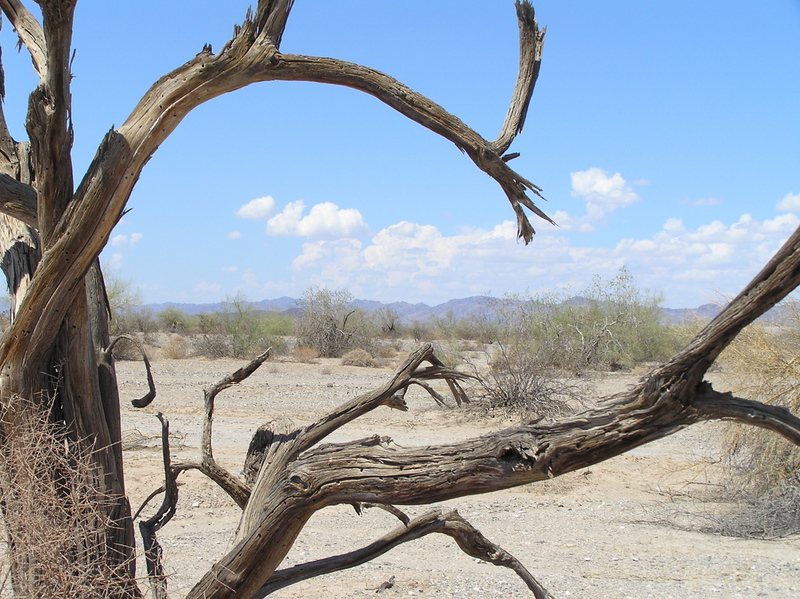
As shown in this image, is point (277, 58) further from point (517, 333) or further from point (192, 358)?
point (192, 358)

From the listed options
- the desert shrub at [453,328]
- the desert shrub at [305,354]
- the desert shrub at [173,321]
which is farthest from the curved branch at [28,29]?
the desert shrub at [173,321]

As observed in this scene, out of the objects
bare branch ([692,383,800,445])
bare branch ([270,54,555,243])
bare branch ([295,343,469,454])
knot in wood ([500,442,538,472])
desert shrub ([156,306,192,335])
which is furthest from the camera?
desert shrub ([156,306,192,335])

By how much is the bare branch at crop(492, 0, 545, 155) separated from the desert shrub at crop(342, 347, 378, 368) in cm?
2473

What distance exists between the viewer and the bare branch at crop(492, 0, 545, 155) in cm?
322

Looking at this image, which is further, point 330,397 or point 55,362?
point 330,397

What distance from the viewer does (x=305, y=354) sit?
29.5m

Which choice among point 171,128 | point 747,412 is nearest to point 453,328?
point 171,128

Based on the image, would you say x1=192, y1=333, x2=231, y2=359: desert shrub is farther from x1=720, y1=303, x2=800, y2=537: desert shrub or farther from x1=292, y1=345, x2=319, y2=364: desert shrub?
x1=720, y1=303, x2=800, y2=537: desert shrub

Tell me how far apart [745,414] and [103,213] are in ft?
9.06

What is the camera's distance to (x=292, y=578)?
3.71m

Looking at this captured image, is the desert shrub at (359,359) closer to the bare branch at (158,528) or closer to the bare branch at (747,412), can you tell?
the bare branch at (158,528)

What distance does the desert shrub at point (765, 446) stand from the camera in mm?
8273

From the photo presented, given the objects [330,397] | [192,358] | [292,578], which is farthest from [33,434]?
[192,358]

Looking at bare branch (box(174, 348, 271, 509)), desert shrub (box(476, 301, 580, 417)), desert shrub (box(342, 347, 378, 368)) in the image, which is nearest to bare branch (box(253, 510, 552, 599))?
bare branch (box(174, 348, 271, 509))
